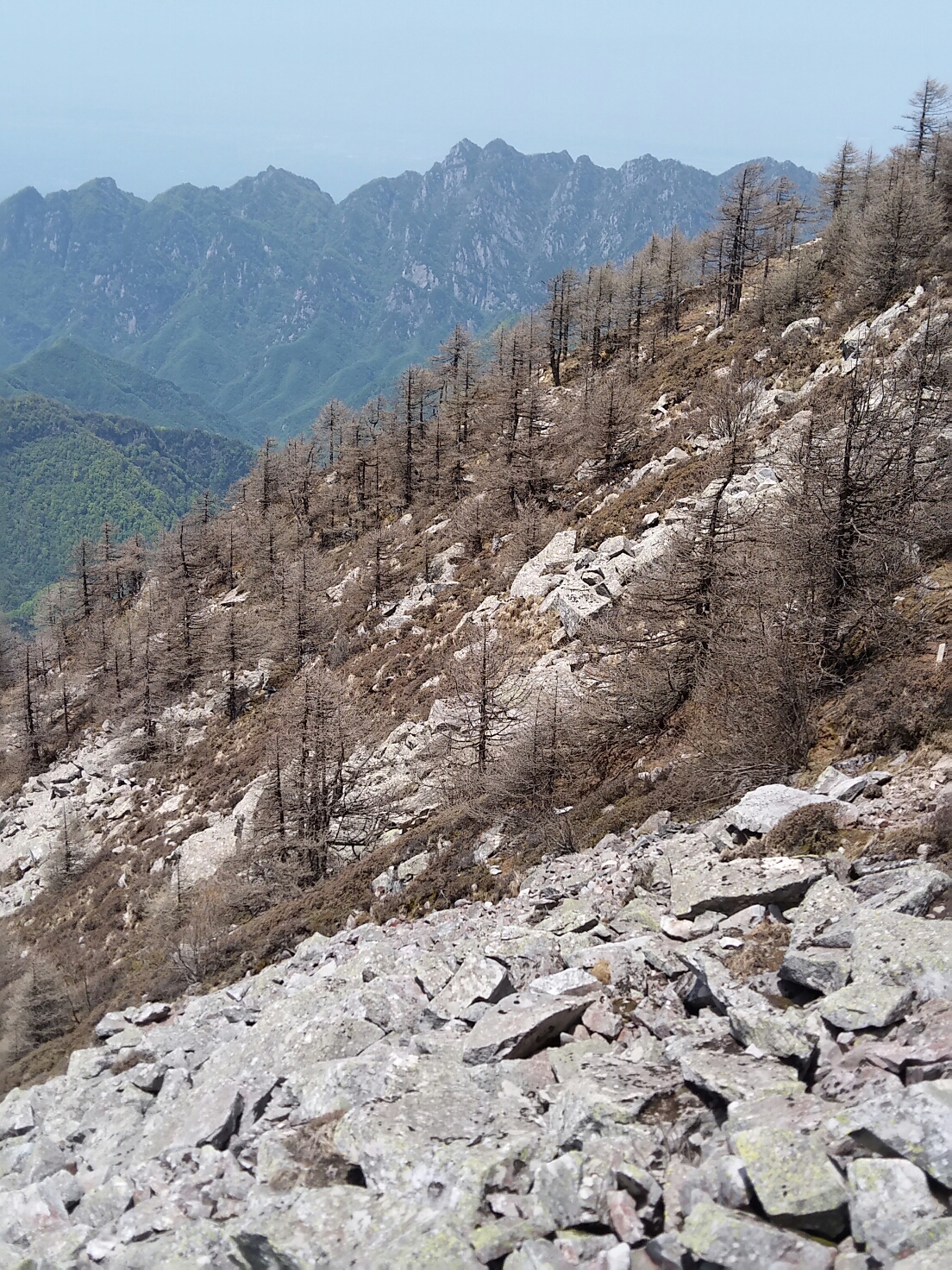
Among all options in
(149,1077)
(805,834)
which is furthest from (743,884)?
(149,1077)

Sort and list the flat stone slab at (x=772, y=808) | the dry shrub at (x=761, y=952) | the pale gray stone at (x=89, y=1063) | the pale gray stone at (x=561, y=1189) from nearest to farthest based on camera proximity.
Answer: the pale gray stone at (x=561, y=1189)
the dry shrub at (x=761, y=952)
the flat stone slab at (x=772, y=808)
the pale gray stone at (x=89, y=1063)

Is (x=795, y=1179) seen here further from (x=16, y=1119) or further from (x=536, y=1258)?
(x=16, y=1119)

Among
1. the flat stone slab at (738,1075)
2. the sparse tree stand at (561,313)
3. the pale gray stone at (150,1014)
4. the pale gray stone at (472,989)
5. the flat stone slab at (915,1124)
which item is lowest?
the pale gray stone at (150,1014)

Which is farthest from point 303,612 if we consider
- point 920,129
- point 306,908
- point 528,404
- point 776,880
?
point 920,129

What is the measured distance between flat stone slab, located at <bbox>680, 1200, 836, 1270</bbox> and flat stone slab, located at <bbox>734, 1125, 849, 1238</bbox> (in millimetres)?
112

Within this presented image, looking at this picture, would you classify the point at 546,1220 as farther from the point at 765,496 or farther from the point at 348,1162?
the point at 765,496

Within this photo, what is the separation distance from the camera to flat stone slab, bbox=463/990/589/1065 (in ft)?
22.3

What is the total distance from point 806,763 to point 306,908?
1165cm

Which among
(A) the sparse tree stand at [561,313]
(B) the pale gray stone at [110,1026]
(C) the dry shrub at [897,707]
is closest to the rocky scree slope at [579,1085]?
(C) the dry shrub at [897,707]

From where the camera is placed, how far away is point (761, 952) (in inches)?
279

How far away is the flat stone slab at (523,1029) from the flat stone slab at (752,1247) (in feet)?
9.19

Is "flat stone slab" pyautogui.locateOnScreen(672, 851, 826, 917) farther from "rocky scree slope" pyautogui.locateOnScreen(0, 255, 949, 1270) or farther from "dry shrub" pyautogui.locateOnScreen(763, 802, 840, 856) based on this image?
"dry shrub" pyautogui.locateOnScreen(763, 802, 840, 856)

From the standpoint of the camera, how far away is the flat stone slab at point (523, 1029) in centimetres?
679

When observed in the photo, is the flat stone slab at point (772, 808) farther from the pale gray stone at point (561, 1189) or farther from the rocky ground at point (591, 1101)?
the pale gray stone at point (561, 1189)
